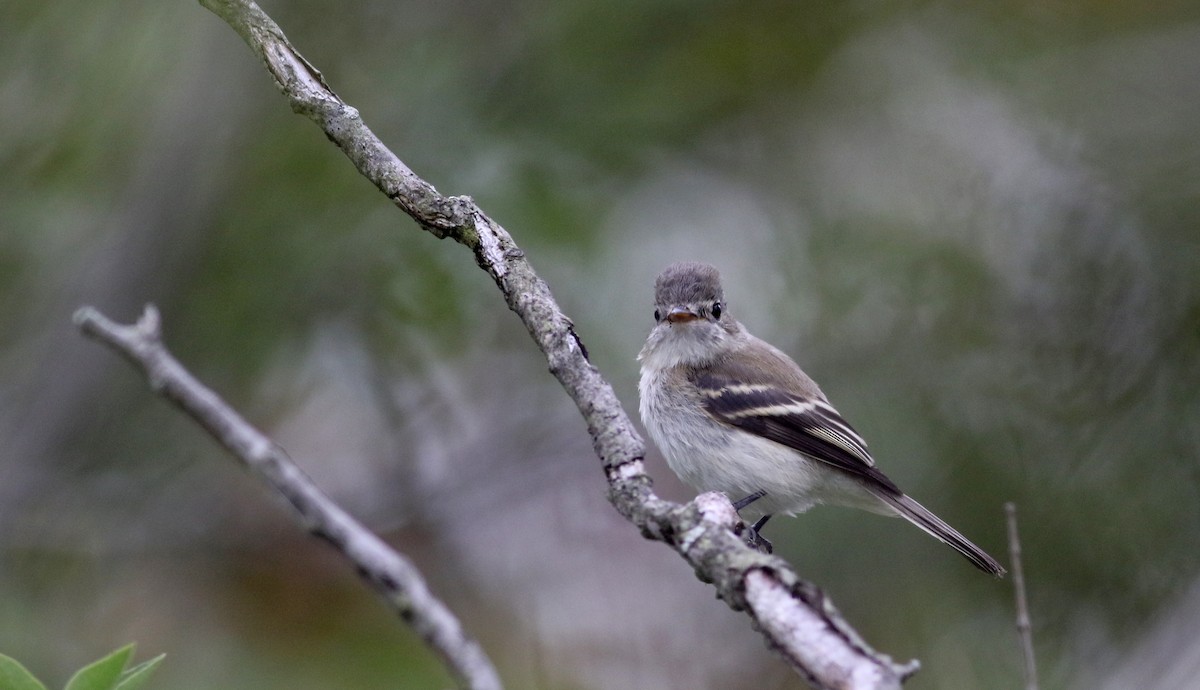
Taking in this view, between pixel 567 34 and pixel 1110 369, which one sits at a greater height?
pixel 567 34

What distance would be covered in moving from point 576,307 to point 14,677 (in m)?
3.30

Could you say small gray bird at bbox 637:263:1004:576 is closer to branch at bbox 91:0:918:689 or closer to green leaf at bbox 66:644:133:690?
branch at bbox 91:0:918:689

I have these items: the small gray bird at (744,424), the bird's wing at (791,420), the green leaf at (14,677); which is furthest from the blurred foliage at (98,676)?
the bird's wing at (791,420)

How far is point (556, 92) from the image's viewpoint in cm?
452

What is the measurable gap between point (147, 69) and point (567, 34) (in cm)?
182

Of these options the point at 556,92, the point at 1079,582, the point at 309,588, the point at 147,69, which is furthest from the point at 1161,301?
the point at 147,69

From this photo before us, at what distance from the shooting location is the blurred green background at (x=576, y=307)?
12.9 feet

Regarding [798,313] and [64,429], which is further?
[798,313]

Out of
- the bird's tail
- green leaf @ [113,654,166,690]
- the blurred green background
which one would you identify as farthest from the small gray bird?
green leaf @ [113,654,166,690]

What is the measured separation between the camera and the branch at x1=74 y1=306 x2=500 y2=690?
3.19 feet

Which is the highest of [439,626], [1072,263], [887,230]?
[887,230]

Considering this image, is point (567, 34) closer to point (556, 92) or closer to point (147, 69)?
point (556, 92)

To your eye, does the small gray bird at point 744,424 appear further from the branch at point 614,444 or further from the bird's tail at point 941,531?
the branch at point 614,444

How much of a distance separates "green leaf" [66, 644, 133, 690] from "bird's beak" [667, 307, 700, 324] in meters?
2.70
